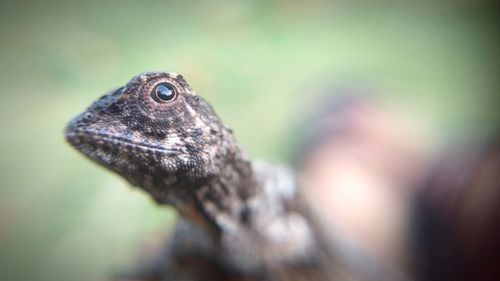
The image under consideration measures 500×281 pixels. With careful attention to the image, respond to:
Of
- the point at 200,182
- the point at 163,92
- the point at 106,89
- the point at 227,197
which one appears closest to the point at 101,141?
the point at 163,92

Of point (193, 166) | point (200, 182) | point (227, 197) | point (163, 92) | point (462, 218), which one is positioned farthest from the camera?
point (462, 218)

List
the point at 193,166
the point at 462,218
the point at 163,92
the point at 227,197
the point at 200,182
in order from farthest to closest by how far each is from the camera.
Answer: the point at 462,218
the point at 227,197
the point at 200,182
the point at 193,166
the point at 163,92

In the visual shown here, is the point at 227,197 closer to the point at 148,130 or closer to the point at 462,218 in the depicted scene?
the point at 148,130

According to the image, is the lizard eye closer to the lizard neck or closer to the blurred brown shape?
the lizard neck

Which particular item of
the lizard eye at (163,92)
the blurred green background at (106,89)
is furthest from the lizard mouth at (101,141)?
the blurred green background at (106,89)

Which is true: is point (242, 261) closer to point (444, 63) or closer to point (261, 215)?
point (261, 215)

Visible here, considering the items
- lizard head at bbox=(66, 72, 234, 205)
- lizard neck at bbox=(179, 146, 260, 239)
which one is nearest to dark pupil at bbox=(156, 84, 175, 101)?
lizard head at bbox=(66, 72, 234, 205)
